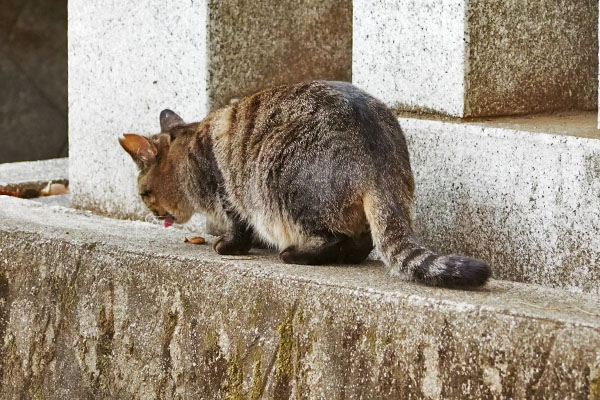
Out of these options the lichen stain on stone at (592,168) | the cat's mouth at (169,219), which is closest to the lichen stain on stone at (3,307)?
the cat's mouth at (169,219)

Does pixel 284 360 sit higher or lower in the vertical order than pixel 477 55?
lower

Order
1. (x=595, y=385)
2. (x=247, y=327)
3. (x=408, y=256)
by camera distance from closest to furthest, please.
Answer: (x=595, y=385)
(x=408, y=256)
(x=247, y=327)

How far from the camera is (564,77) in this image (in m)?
4.42

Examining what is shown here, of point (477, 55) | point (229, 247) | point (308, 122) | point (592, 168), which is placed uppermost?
point (477, 55)

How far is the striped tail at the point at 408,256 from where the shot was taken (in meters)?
3.37

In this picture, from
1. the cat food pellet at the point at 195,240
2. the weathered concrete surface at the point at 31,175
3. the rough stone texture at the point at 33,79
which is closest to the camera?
the cat food pellet at the point at 195,240

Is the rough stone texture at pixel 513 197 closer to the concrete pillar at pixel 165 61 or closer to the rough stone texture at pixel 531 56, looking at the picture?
the rough stone texture at pixel 531 56

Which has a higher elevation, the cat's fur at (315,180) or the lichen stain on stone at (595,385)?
the cat's fur at (315,180)

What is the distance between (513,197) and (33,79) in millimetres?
6054

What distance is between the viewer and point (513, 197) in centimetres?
390

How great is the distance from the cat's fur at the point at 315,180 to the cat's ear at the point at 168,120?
0.68 ft

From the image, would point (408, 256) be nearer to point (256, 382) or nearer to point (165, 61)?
point (256, 382)

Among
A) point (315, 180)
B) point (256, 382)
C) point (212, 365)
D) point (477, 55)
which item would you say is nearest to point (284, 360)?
point (256, 382)

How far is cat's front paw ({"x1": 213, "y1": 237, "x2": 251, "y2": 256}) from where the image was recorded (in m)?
4.12
